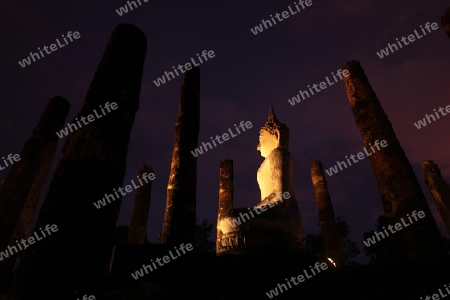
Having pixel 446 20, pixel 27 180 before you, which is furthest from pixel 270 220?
pixel 27 180

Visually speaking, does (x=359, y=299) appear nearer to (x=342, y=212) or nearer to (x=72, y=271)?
(x=72, y=271)

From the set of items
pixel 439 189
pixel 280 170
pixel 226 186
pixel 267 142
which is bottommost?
pixel 439 189

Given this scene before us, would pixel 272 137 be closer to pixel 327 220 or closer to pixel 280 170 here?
→ pixel 280 170

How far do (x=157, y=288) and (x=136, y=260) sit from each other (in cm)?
49

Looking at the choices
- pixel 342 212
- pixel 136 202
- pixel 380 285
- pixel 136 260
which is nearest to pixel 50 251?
pixel 136 260

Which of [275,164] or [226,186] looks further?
[226,186]

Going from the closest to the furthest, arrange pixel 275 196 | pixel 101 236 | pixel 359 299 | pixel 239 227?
pixel 359 299 < pixel 101 236 < pixel 239 227 < pixel 275 196

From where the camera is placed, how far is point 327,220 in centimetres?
1551

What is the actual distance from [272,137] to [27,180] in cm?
937

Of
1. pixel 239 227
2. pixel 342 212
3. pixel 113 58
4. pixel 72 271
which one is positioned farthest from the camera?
pixel 342 212

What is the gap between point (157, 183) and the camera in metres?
188

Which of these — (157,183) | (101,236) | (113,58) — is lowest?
(101,236)

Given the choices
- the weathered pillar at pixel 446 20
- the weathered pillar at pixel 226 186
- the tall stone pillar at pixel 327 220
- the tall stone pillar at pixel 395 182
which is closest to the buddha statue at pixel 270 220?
the tall stone pillar at pixel 395 182

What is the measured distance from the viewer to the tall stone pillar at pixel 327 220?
14.6 meters
